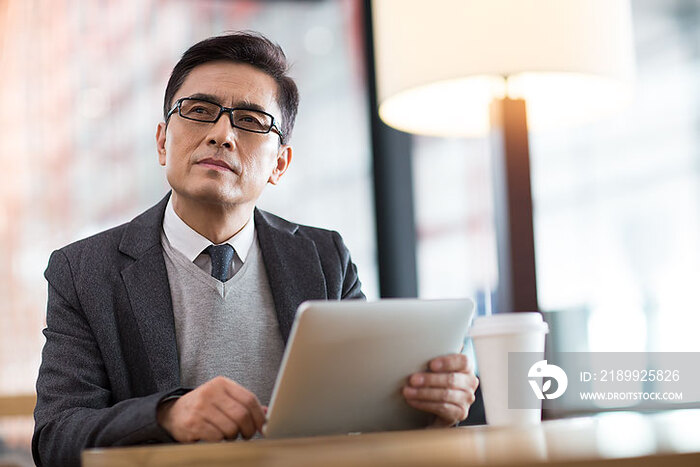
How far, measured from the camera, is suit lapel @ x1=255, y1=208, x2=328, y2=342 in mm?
1761

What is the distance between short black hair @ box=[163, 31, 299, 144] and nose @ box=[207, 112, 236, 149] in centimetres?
15

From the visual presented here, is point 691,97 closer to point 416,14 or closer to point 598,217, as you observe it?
point 598,217

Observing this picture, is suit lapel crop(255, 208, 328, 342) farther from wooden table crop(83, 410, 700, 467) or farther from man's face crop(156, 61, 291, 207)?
wooden table crop(83, 410, 700, 467)

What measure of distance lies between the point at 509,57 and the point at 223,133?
597 mm

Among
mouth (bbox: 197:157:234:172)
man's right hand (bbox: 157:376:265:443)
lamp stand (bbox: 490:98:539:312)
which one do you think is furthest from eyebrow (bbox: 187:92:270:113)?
man's right hand (bbox: 157:376:265:443)

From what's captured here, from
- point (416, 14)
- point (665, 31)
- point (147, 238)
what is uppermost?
point (665, 31)

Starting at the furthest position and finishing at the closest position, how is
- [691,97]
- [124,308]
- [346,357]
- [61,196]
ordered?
1. [61,196]
2. [691,97]
3. [124,308]
4. [346,357]

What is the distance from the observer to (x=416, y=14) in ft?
5.53

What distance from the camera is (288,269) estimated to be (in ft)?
5.92

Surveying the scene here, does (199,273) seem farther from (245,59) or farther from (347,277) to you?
(245,59)

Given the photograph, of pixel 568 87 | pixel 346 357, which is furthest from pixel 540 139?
pixel 346 357

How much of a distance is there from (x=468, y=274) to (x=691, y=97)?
128 centimetres

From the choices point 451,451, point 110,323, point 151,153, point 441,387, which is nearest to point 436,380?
point 441,387

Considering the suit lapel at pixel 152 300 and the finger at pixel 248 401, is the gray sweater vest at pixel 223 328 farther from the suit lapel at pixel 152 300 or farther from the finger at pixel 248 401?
the finger at pixel 248 401
